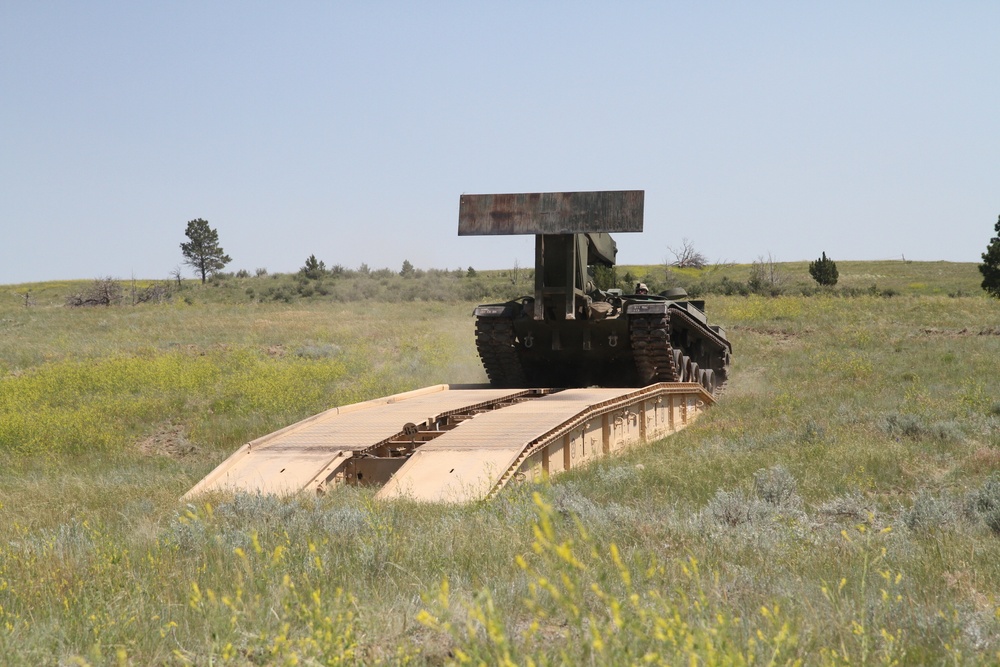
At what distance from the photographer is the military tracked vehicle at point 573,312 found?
1552 centimetres

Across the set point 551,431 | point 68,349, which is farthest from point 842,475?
point 68,349

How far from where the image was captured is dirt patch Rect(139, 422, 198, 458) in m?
14.9

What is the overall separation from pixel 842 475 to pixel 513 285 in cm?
4167

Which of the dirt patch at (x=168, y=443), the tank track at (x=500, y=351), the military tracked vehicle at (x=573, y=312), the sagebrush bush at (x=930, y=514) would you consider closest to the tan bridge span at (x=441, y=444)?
the military tracked vehicle at (x=573, y=312)

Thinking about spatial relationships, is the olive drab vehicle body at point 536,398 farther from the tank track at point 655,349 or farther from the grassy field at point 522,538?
the grassy field at point 522,538

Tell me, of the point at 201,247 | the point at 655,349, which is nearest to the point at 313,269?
the point at 201,247

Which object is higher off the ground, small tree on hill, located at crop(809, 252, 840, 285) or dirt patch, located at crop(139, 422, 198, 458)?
small tree on hill, located at crop(809, 252, 840, 285)

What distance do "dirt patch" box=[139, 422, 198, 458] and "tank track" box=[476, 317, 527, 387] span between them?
5201 millimetres

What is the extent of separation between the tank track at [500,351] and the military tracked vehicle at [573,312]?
18mm

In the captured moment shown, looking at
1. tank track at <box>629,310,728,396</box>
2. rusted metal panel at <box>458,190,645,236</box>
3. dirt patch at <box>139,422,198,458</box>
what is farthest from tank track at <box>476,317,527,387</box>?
dirt patch at <box>139,422,198,458</box>

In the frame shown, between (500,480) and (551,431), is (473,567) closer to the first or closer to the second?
(500,480)

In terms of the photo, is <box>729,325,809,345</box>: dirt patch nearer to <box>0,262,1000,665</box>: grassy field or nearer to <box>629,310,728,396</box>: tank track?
<box>0,262,1000,665</box>: grassy field

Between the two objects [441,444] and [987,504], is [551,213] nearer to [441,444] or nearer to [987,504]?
[441,444]

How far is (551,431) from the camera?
993 cm
